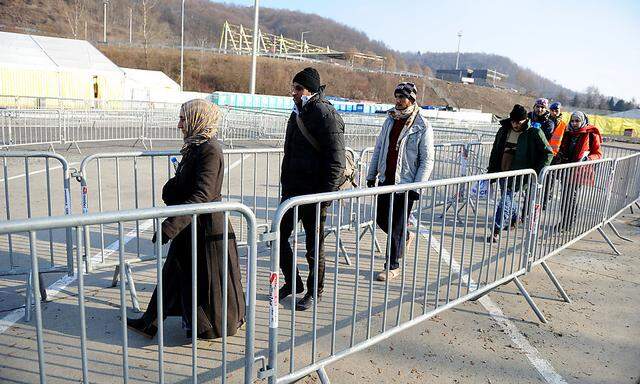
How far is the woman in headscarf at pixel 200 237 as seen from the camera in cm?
334

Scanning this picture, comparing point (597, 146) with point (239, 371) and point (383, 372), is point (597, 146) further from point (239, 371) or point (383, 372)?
point (239, 371)

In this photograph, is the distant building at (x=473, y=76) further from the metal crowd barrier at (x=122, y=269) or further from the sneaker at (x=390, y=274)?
the metal crowd barrier at (x=122, y=269)

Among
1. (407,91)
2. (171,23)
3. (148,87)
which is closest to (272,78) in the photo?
(148,87)

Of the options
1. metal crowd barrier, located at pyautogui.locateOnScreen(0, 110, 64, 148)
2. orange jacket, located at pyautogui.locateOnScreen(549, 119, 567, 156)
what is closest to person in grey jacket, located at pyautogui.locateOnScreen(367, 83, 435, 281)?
orange jacket, located at pyautogui.locateOnScreen(549, 119, 567, 156)

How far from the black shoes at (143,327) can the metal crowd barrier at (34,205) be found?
2.58ft

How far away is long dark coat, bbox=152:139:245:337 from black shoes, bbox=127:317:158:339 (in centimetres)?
17

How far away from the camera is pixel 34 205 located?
23.5ft

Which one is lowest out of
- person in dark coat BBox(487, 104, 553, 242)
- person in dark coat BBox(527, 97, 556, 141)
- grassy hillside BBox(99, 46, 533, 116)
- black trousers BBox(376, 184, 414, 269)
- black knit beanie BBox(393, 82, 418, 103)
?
black trousers BBox(376, 184, 414, 269)

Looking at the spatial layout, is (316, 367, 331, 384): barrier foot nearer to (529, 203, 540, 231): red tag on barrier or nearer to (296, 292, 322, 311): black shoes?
(296, 292, 322, 311): black shoes

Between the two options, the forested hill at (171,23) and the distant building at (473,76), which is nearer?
the forested hill at (171,23)

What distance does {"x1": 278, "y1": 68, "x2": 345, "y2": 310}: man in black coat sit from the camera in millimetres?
3900

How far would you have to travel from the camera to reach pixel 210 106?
3414mm

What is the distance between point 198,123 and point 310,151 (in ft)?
3.32

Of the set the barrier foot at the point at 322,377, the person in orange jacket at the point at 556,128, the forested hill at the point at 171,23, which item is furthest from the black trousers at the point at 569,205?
the forested hill at the point at 171,23
